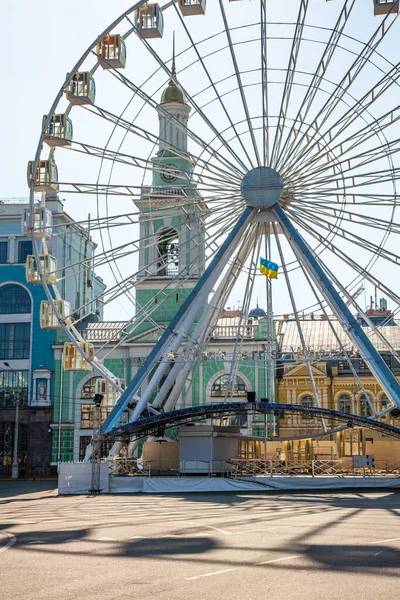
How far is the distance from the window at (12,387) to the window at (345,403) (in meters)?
24.5

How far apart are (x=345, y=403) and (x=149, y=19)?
3911 centimetres

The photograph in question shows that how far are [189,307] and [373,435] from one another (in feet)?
84.7

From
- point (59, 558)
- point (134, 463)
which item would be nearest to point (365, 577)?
point (59, 558)

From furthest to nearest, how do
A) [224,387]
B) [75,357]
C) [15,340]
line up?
[15,340] → [224,387] → [75,357]

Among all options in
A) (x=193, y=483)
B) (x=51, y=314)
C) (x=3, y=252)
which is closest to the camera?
(x=193, y=483)

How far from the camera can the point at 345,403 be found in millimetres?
71125

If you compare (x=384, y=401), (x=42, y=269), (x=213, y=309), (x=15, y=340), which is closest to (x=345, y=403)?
→ (x=384, y=401)

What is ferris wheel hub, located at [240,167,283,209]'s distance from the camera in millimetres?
41875

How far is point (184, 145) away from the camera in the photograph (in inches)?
2709

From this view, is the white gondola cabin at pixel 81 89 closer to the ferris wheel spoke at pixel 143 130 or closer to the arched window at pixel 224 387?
the ferris wheel spoke at pixel 143 130

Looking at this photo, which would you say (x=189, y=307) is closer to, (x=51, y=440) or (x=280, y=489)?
(x=280, y=489)

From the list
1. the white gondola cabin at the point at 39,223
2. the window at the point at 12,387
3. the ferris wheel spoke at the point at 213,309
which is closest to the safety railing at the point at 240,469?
the ferris wheel spoke at the point at 213,309

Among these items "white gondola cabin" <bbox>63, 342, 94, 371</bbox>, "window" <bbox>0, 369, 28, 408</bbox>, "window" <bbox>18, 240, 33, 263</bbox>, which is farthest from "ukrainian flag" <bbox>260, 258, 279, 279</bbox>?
"window" <bbox>18, 240, 33, 263</bbox>

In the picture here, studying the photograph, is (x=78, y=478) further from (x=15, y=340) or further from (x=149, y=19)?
(x=15, y=340)
